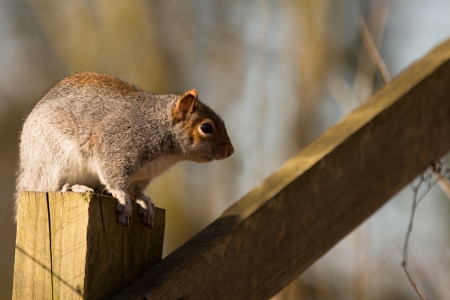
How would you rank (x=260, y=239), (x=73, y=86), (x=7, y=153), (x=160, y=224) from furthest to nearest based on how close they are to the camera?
(x=7, y=153), (x=73, y=86), (x=160, y=224), (x=260, y=239)

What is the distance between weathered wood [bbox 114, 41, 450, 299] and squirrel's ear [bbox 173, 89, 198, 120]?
4.20 feet

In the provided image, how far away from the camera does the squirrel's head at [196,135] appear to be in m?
2.87

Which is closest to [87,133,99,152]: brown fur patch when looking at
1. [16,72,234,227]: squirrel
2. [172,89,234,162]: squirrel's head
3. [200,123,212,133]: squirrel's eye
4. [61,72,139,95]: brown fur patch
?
[16,72,234,227]: squirrel

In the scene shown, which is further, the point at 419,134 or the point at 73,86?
the point at 73,86

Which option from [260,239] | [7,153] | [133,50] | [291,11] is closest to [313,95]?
[291,11]

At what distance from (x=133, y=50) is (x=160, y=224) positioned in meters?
4.55

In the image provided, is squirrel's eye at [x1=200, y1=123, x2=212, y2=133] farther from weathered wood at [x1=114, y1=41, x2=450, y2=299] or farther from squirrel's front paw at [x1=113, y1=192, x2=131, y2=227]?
squirrel's front paw at [x1=113, y1=192, x2=131, y2=227]

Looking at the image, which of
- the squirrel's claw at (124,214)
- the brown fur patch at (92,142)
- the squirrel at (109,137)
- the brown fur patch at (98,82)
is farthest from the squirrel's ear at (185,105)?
the squirrel's claw at (124,214)

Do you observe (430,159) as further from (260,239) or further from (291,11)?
(291,11)

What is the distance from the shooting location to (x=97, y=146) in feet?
8.45

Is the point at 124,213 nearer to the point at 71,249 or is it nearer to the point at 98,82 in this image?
the point at 71,249

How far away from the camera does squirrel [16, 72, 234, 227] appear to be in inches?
101

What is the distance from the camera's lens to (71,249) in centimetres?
131

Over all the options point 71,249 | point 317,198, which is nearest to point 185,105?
point 317,198
